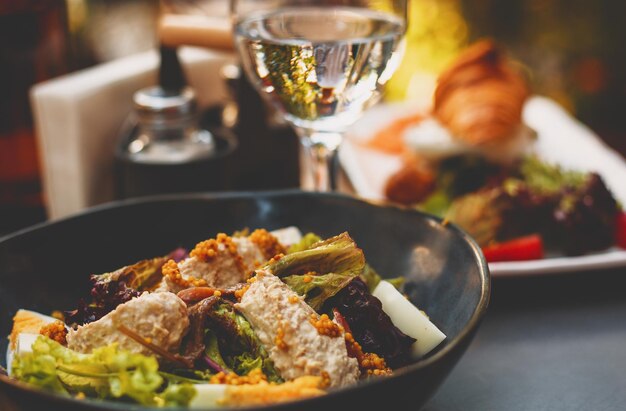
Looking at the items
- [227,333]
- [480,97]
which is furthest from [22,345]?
[480,97]

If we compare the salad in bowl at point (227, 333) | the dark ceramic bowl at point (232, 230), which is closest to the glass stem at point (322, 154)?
the dark ceramic bowl at point (232, 230)

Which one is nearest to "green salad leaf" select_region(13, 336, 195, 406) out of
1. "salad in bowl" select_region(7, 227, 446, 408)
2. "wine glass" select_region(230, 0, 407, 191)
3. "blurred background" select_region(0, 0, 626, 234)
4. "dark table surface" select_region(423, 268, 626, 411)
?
"salad in bowl" select_region(7, 227, 446, 408)

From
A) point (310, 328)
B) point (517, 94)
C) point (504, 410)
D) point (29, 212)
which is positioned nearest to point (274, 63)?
point (310, 328)

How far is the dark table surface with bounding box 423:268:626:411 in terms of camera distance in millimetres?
1220

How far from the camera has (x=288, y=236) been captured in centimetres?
127

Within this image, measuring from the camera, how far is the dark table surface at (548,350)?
4.00 feet

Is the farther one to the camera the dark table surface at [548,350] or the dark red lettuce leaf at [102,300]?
the dark table surface at [548,350]

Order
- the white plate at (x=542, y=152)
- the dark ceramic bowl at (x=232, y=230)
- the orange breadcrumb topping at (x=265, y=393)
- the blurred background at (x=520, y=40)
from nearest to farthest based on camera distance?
the orange breadcrumb topping at (x=265, y=393) < the dark ceramic bowl at (x=232, y=230) < the white plate at (x=542, y=152) < the blurred background at (x=520, y=40)

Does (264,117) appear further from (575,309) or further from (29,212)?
(575,309)

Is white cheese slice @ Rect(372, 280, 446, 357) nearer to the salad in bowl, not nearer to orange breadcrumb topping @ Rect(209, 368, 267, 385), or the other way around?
the salad in bowl

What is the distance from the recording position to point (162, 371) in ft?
2.98

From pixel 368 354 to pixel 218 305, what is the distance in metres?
0.21

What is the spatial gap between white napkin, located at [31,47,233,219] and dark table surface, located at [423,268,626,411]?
1.14 meters

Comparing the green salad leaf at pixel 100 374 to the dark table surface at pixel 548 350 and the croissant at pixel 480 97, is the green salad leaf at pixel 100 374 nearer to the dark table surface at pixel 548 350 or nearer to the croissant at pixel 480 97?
the dark table surface at pixel 548 350
